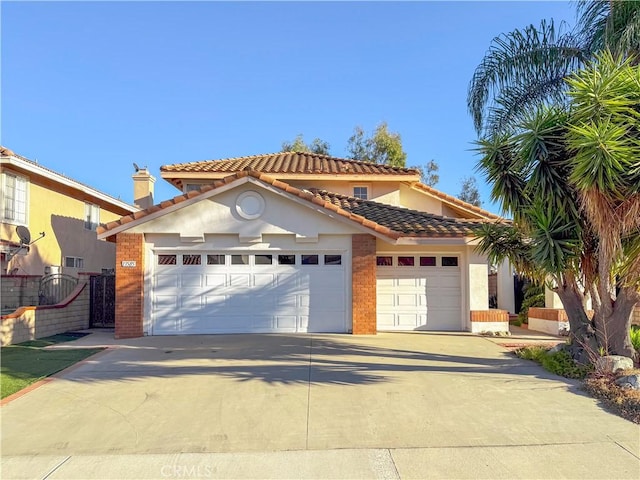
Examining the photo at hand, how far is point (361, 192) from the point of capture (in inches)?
701

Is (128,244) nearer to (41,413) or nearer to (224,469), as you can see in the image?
(41,413)

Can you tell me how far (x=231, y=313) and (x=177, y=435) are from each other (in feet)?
23.4

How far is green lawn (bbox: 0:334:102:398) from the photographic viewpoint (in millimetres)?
7848

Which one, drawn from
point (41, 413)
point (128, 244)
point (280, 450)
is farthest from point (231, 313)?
point (280, 450)

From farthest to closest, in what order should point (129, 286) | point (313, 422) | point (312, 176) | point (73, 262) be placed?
point (73, 262) < point (312, 176) < point (129, 286) < point (313, 422)

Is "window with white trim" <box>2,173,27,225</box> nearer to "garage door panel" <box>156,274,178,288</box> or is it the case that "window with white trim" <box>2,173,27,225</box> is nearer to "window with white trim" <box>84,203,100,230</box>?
"window with white trim" <box>84,203,100,230</box>

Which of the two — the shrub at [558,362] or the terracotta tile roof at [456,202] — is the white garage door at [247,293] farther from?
the terracotta tile roof at [456,202]

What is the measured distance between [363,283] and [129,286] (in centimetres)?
635

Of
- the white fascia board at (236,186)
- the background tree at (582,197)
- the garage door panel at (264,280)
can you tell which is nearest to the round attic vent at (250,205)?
the white fascia board at (236,186)

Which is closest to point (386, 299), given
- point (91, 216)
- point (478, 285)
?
point (478, 285)

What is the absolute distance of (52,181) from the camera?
55.0ft

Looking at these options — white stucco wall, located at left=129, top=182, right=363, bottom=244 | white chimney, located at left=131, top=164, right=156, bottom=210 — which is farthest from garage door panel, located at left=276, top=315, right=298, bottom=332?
white chimney, located at left=131, top=164, right=156, bottom=210

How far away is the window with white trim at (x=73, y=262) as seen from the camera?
17.8m

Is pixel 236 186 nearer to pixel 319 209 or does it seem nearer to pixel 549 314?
pixel 319 209
